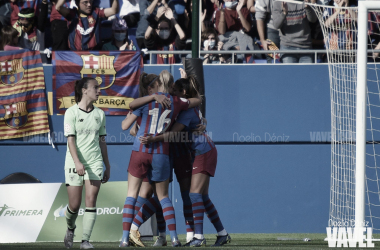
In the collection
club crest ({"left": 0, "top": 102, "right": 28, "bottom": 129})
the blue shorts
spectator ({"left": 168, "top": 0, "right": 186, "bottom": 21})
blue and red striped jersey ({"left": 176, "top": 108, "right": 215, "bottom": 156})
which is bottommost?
the blue shorts

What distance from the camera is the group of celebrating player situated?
19.7ft

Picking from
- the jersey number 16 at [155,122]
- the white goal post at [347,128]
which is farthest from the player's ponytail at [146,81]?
the white goal post at [347,128]

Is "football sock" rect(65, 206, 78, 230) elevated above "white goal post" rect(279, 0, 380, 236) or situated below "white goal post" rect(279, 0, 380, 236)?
below

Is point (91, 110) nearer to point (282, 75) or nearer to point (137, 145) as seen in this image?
point (137, 145)

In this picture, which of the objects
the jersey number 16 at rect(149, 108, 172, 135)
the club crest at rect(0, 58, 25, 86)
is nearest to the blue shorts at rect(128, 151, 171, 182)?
the jersey number 16 at rect(149, 108, 172, 135)

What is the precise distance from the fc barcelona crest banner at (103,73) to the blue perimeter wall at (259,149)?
0.23 metres

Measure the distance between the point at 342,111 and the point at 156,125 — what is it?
173 inches

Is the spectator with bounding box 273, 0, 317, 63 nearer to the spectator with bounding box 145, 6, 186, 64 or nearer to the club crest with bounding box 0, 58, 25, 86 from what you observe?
the spectator with bounding box 145, 6, 186, 64

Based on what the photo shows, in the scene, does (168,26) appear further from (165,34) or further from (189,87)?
(189,87)

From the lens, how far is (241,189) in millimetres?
9719

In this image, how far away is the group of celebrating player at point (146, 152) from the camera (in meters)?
6.02

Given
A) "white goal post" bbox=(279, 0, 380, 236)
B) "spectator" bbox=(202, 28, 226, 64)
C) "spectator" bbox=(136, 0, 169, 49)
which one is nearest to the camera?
"white goal post" bbox=(279, 0, 380, 236)

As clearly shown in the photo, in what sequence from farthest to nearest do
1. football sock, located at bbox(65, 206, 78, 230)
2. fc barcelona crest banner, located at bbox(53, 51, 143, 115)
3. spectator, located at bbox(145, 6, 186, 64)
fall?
spectator, located at bbox(145, 6, 186, 64) → fc barcelona crest banner, located at bbox(53, 51, 143, 115) → football sock, located at bbox(65, 206, 78, 230)

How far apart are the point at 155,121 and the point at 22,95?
4412 mm
